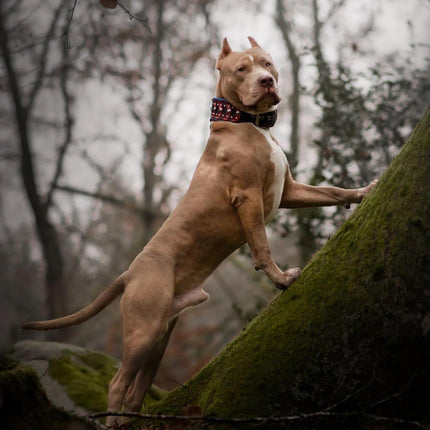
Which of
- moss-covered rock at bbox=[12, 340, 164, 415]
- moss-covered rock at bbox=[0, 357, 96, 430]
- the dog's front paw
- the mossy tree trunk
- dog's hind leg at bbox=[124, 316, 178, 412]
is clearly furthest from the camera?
moss-covered rock at bbox=[12, 340, 164, 415]

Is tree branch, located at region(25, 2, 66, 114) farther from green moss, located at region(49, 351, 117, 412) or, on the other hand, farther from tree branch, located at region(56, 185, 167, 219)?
green moss, located at region(49, 351, 117, 412)

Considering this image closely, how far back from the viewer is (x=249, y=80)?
2.82 metres

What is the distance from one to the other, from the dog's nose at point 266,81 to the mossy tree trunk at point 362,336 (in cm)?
87

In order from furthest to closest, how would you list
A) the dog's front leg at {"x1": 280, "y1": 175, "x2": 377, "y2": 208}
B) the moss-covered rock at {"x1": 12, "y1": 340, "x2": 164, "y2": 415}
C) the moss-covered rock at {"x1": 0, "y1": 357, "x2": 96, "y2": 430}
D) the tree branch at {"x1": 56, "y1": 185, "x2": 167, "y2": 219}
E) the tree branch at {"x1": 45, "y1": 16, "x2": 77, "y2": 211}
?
the tree branch at {"x1": 45, "y1": 16, "x2": 77, "y2": 211} → the tree branch at {"x1": 56, "y1": 185, "x2": 167, "y2": 219} → the moss-covered rock at {"x1": 12, "y1": 340, "x2": 164, "y2": 415} → the dog's front leg at {"x1": 280, "y1": 175, "x2": 377, "y2": 208} → the moss-covered rock at {"x1": 0, "y1": 357, "x2": 96, "y2": 430}

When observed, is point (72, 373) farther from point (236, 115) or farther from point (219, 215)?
Answer: point (236, 115)

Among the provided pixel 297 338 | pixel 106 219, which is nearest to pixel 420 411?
pixel 297 338

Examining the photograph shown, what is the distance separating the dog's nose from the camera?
106 inches

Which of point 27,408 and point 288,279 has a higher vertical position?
point 288,279

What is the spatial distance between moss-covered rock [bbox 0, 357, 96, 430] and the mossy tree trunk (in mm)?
919

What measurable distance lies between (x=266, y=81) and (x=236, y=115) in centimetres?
36

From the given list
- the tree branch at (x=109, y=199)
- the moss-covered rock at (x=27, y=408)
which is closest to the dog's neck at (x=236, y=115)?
the moss-covered rock at (x=27, y=408)

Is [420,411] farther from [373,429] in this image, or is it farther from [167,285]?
[167,285]

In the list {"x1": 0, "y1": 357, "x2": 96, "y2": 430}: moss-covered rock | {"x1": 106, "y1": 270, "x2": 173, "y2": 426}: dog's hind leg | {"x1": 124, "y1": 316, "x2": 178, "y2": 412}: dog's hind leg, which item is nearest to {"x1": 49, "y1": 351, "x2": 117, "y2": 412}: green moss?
{"x1": 124, "y1": 316, "x2": 178, "y2": 412}: dog's hind leg

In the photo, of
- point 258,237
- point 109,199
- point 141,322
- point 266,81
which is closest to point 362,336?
point 258,237
